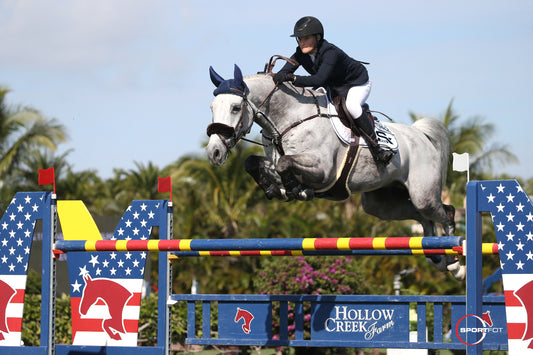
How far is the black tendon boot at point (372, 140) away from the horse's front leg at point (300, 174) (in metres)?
0.50

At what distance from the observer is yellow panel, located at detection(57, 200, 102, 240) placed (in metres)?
5.42

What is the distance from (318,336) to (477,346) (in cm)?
174

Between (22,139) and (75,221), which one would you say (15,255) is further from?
(22,139)

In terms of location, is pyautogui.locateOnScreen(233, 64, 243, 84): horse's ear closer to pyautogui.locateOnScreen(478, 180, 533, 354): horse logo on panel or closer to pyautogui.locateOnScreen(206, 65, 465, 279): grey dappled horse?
pyautogui.locateOnScreen(206, 65, 465, 279): grey dappled horse

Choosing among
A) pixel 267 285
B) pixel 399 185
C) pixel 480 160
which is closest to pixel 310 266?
pixel 267 285

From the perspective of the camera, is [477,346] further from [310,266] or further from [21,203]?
[310,266]

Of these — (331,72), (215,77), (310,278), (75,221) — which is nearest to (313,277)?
(310,278)

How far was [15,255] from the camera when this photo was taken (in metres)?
4.87

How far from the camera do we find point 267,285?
30.5 ft

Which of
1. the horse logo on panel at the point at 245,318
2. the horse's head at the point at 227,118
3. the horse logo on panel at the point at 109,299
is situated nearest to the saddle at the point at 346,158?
the horse's head at the point at 227,118

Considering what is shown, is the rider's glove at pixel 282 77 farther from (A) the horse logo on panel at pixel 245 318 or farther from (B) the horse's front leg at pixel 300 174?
(A) the horse logo on panel at pixel 245 318

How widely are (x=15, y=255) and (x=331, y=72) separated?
98.3 inches

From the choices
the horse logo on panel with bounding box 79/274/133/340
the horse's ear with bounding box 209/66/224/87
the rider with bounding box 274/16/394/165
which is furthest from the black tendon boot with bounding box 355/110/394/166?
the horse logo on panel with bounding box 79/274/133/340

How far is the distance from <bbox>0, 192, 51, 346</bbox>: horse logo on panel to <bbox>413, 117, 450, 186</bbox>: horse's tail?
9.87ft
